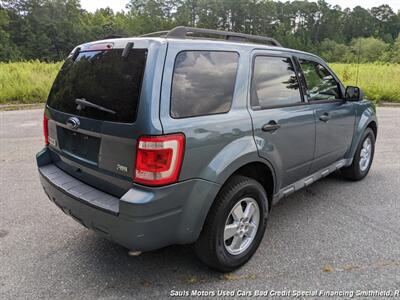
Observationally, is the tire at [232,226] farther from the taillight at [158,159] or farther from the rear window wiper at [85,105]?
the rear window wiper at [85,105]

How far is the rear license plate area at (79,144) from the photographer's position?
2361 mm

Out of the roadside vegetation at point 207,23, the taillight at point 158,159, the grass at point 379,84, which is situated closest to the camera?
the taillight at point 158,159

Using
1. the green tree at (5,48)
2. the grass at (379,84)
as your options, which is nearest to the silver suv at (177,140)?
the grass at (379,84)

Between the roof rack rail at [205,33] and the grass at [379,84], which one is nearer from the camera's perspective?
the roof rack rail at [205,33]

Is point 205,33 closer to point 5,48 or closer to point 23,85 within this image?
point 23,85

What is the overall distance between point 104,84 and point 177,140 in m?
0.72

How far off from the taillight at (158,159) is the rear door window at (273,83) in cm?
90

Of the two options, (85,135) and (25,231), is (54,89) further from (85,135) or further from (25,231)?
(25,231)

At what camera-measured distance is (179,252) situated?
2.86 metres

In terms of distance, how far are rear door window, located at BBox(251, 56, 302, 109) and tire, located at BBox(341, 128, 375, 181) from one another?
169 cm

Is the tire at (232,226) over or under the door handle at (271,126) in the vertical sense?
under

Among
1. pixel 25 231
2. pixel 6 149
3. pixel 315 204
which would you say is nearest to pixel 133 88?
pixel 25 231

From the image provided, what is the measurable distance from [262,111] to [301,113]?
0.61 metres

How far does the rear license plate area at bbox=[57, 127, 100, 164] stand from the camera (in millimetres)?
2361
